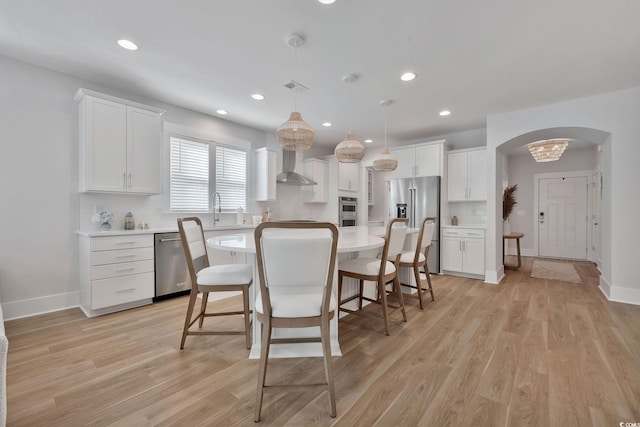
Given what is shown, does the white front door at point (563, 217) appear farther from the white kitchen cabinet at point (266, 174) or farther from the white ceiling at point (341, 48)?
the white kitchen cabinet at point (266, 174)

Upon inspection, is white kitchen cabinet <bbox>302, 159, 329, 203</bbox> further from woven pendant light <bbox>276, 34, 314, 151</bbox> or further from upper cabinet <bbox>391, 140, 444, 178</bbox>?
woven pendant light <bbox>276, 34, 314, 151</bbox>

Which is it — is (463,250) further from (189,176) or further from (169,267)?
(189,176)

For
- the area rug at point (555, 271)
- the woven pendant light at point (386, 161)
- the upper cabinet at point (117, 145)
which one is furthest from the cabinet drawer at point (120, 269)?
the area rug at point (555, 271)

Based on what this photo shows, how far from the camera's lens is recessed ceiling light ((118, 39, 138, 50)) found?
2431 mm

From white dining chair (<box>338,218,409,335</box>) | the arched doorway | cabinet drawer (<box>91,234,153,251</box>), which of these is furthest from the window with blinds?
the arched doorway

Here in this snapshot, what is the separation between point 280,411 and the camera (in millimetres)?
1494

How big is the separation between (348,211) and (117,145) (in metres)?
4.31

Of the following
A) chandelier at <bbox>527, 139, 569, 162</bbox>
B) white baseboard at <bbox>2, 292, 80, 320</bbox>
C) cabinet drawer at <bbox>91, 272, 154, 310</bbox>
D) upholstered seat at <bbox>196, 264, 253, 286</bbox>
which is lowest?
white baseboard at <bbox>2, 292, 80, 320</bbox>

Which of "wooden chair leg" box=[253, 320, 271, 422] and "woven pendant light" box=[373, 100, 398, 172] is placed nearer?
"wooden chair leg" box=[253, 320, 271, 422]

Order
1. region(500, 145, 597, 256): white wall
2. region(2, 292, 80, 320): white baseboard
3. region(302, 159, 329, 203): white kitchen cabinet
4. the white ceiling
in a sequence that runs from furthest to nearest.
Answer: region(500, 145, 597, 256): white wall, region(302, 159, 329, 203): white kitchen cabinet, region(2, 292, 80, 320): white baseboard, the white ceiling

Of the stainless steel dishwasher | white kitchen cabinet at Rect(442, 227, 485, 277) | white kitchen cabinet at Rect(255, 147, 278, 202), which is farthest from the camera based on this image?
white kitchen cabinet at Rect(255, 147, 278, 202)

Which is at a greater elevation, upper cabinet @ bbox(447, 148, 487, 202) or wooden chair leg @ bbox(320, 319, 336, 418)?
upper cabinet @ bbox(447, 148, 487, 202)

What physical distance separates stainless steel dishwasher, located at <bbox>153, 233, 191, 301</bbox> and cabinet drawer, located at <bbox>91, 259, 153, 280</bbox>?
0.12 m

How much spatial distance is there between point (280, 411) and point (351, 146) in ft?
8.49
